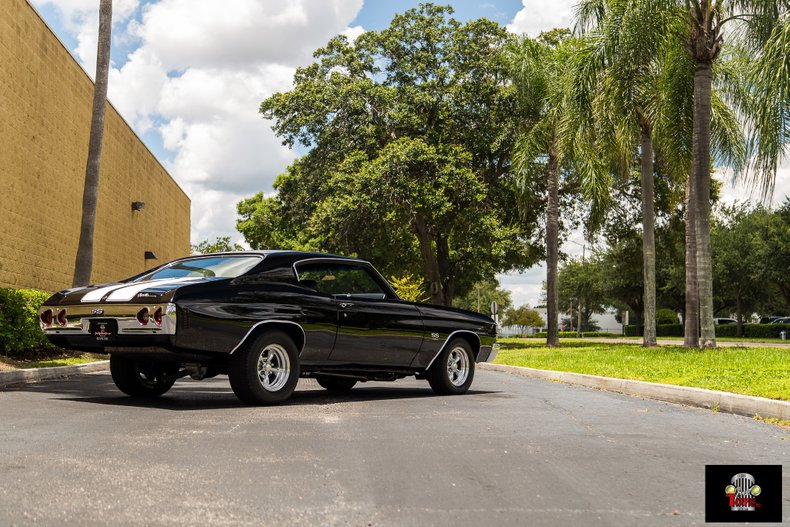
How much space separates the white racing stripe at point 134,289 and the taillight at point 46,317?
36.5 inches

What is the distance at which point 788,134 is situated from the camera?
664 inches

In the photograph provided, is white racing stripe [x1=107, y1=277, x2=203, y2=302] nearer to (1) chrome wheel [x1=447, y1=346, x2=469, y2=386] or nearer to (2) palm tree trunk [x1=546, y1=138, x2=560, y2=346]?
(1) chrome wheel [x1=447, y1=346, x2=469, y2=386]

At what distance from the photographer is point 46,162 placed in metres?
19.3

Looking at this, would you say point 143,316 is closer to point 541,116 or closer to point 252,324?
point 252,324

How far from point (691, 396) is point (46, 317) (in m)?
7.50

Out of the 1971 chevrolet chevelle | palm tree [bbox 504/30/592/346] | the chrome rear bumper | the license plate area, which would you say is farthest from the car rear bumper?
palm tree [bbox 504/30/592/346]

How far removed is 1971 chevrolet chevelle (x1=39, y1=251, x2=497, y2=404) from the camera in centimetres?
838

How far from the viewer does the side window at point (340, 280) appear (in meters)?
9.74

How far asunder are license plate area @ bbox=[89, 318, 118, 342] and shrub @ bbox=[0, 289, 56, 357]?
6.99 meters

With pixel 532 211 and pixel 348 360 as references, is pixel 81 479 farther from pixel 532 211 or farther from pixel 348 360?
pixel 532 211

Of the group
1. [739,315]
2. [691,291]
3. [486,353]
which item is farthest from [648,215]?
[739,315]

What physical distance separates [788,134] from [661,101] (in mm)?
5538

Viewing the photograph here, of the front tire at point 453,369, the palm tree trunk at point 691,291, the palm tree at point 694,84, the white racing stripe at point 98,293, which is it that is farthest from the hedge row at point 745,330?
the white racing stripe at point 98,293

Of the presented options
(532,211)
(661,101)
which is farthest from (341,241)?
(661,101)
